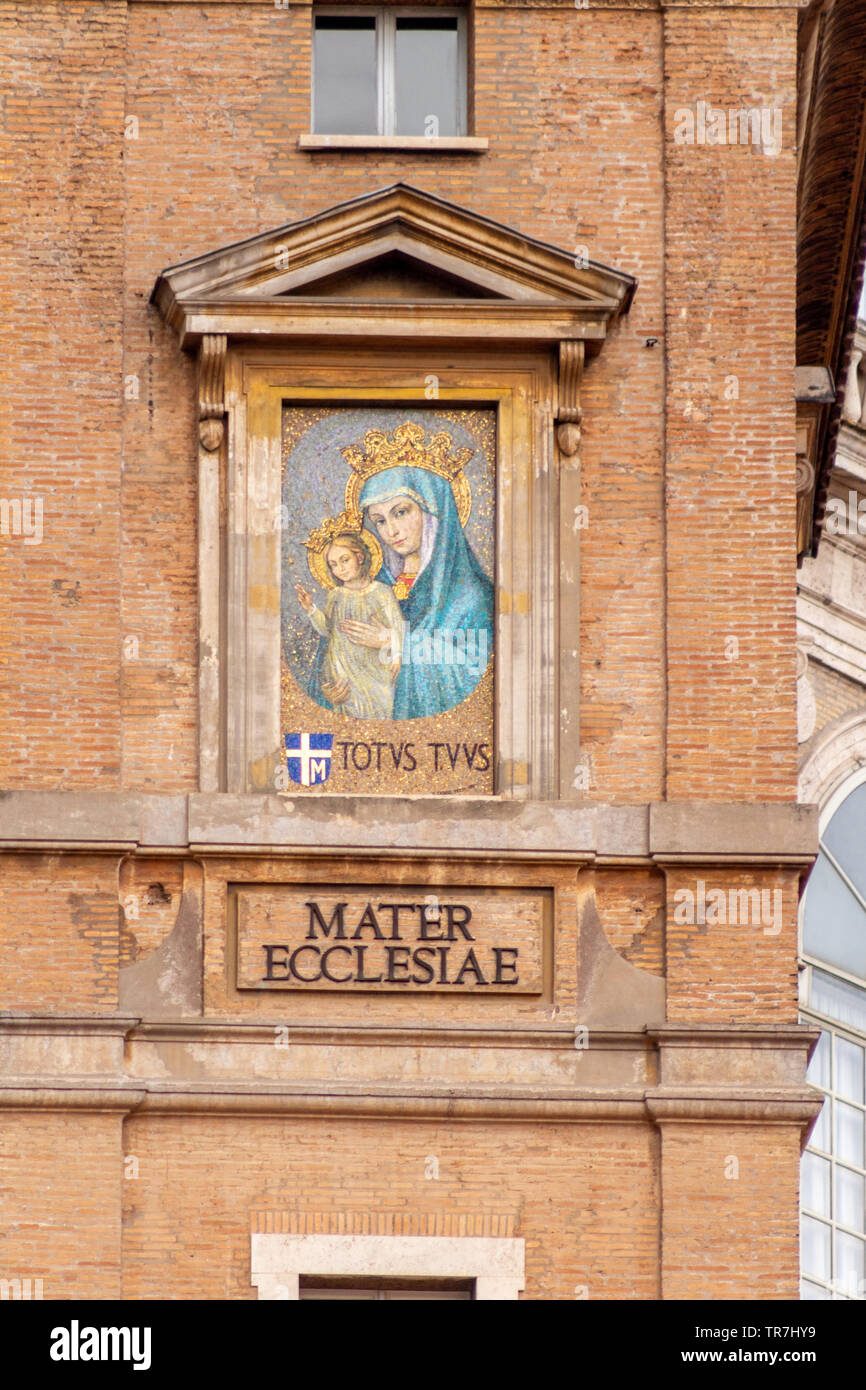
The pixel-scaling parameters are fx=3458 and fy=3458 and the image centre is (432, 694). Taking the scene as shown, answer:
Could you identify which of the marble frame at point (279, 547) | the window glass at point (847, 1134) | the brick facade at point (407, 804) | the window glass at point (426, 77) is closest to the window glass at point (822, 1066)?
the window glass at point (847, 1134)

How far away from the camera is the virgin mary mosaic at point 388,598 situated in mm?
23688

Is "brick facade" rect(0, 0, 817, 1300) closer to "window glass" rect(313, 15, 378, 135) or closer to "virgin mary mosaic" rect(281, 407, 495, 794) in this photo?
"window glass" rect(313, 15, 378, 135)

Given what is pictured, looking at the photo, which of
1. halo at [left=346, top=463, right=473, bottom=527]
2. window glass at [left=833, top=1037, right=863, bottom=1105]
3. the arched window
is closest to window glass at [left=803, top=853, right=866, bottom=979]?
the arched window

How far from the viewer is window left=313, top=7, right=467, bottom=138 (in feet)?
81.5

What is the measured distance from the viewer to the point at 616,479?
79.1 feet

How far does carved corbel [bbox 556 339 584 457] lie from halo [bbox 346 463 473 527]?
0.72 metres

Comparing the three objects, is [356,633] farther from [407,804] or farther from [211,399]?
[211,399]

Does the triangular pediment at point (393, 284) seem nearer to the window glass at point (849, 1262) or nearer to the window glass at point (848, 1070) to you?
the window glass at point (848, 1070)

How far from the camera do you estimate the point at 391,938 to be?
23.3 metres

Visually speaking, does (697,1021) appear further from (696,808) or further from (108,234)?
(108,234)

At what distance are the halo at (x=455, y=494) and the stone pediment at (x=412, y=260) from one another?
1.00 meters
